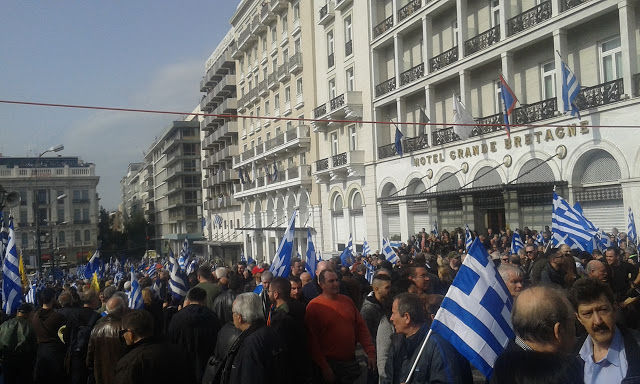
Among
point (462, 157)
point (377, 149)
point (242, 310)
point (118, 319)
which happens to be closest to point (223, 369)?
point (242, 310)

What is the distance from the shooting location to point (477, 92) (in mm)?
24453

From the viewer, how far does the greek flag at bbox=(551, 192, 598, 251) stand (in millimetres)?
12156

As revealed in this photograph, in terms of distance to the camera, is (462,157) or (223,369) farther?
(462,157)

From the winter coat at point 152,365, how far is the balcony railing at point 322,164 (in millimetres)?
30371

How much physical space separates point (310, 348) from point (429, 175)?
2145 cm

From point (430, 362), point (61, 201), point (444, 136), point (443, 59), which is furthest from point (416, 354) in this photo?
point (61, 201)

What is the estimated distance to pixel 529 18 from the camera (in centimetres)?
2081

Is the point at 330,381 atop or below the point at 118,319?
below

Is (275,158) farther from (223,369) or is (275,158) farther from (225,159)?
(223,369)

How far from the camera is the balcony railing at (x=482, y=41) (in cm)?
2250

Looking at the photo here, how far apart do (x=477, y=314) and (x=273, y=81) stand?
4157cm

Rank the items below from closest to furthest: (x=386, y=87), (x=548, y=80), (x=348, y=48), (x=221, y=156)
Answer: (x=548, y=80) < (x=386, y=87) < (x=348, y=48) < (x=221, y=156)

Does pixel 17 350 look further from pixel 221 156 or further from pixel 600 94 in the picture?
pixel 221 156

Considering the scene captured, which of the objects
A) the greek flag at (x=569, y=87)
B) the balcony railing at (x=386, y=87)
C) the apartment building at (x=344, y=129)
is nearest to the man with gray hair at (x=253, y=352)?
the greek flag at (x=569, y=87)
